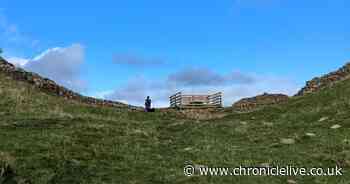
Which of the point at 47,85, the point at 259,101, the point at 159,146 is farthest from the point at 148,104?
the point at 159,146

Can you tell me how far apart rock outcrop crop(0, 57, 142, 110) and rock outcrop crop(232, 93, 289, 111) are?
11551 millimetres

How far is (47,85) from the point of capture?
48938 mm

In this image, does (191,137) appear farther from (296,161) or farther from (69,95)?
(69,95)

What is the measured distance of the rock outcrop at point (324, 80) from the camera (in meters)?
49.6

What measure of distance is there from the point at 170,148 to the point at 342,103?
16.3m

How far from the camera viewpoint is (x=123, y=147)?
23.1 meters

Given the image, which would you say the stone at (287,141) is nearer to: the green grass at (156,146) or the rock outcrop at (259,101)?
the green grass at (156,146)

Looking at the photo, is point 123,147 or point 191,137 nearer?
point 123,147

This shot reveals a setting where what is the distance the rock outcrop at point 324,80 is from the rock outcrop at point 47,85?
725 inches

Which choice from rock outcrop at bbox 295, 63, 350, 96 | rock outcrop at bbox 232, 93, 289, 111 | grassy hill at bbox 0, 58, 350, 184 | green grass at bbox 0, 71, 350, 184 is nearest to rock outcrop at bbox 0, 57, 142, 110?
grassy hill at bbox 0, 58, 350, 184

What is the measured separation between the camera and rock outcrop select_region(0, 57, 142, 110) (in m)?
48.3

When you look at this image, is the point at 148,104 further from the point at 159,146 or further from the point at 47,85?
the point at 159,146

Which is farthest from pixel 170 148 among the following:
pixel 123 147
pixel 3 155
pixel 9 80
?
pixel 9 80

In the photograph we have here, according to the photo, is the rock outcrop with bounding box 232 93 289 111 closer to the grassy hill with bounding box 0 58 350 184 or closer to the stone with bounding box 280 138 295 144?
the grassy hill with bounding box 0 58 350 184
